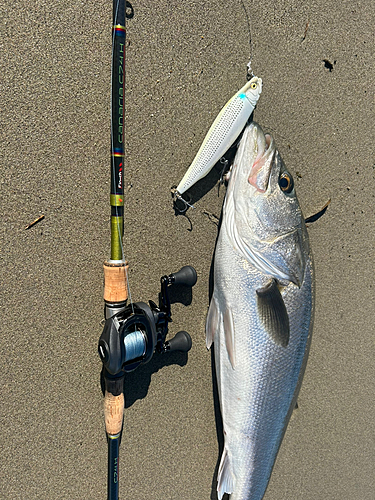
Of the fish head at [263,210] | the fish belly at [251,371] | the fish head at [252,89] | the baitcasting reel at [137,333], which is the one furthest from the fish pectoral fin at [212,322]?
the fish head at [252,89]

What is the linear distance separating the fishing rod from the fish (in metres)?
0.25

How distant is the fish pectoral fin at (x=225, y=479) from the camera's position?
138 cm

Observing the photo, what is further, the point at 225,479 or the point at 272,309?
the point at 225,479

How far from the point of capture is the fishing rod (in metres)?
1.19

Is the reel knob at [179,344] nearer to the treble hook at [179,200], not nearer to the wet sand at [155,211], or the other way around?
the wet sand at [155,211]

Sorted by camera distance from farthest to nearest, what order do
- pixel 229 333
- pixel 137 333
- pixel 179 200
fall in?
pixel 179 200
pixel 229 333
pixel 137 333

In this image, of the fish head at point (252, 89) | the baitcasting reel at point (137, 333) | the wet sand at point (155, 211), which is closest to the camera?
the baitcasting reel at point (137, 333)

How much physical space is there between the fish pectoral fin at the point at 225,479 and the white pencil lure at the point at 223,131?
1352mm

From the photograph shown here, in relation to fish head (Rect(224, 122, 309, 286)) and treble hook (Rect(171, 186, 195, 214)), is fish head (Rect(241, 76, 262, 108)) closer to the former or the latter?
fish head (Rect(224, 122, 309, 286))

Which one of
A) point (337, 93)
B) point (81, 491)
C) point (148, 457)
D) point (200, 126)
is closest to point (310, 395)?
point (148, 457)

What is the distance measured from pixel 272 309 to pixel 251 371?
12.2 inches

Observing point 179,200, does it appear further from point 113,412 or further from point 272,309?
point 113,412

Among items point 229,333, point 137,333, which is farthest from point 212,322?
point 137,333

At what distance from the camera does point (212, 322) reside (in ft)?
4.70
